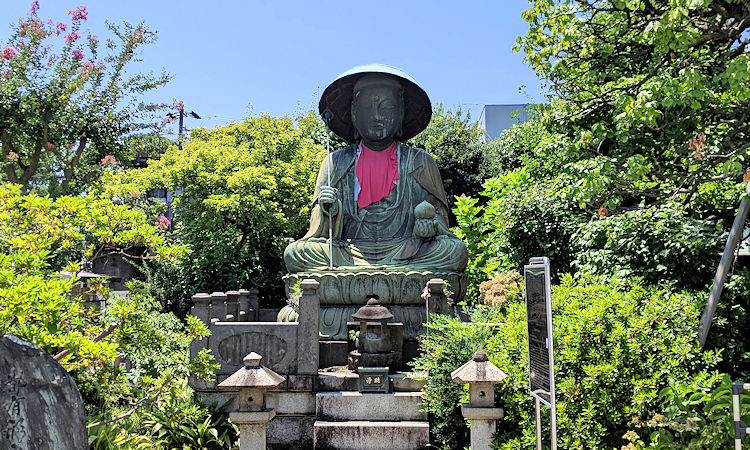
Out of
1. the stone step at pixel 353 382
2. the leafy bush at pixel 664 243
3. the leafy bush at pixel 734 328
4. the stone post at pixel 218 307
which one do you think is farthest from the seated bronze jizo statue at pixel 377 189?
the leafy bush at pixel 734 328

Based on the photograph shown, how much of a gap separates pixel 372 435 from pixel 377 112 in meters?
6.01

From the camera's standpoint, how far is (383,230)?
10.2 metres

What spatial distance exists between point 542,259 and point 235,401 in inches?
157

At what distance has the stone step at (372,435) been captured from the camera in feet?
20.2

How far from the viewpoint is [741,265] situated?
27.0 ft

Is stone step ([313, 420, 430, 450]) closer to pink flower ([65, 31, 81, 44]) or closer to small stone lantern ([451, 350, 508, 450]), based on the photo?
small stone lantern ([451, 350, 508, 450])

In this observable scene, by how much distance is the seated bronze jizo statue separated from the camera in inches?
369

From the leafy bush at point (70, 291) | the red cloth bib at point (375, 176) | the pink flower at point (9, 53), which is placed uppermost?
the pink flower at point (9, 53)

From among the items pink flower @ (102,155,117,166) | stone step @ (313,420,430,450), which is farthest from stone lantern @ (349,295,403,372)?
pink flower @ (102,155,117,166)

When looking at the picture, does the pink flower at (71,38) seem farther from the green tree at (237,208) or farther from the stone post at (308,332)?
the stone post at (308,332)

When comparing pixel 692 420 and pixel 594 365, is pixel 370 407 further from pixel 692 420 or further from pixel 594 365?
pixel 692 420

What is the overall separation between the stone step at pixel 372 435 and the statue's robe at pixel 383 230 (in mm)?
2852

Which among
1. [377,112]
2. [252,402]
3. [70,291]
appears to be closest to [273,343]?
[252,402]

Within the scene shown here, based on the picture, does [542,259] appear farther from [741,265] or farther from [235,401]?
[741,265]
